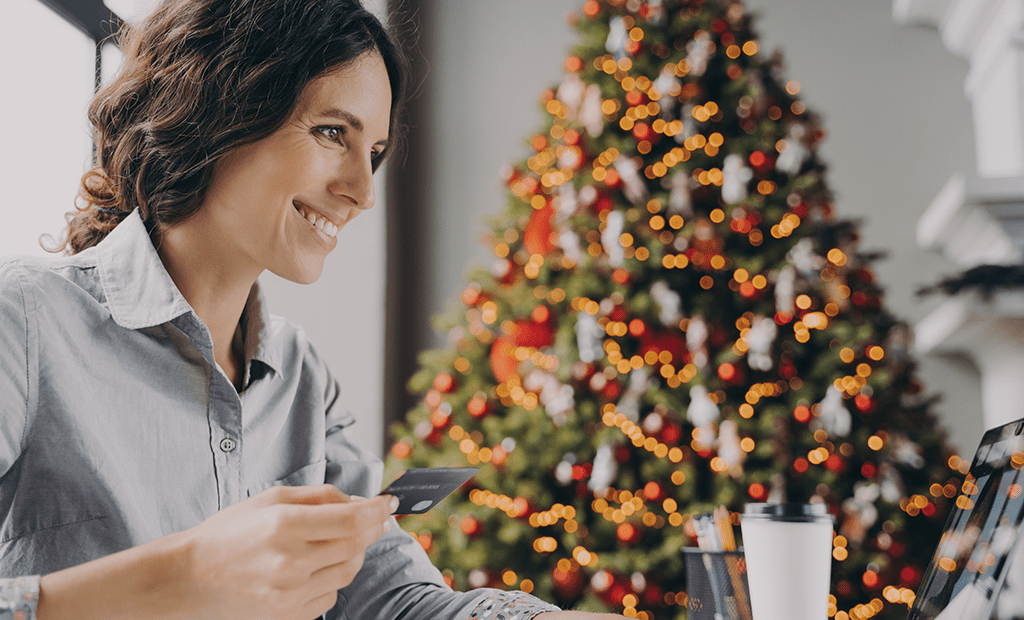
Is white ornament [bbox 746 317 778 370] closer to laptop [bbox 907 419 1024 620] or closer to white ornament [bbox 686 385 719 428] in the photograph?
white ornament [bbox 686 385 719 428]

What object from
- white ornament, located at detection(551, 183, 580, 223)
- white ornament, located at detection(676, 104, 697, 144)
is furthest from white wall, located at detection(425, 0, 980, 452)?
white ornament, located at detection(676, 104, 697, 144)

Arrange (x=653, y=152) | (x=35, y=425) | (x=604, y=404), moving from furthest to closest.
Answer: (x=653, y=152) < (x=604, y=404) < (x=35, y=425)

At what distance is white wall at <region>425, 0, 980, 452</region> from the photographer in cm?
279

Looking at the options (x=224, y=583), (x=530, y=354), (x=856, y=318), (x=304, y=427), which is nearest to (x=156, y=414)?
(x=304, y=427)

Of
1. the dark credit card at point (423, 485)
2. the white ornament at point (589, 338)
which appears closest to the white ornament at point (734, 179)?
the white ornament at point (589, 338)

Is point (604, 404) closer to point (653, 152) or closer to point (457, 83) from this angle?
point (653, 152)

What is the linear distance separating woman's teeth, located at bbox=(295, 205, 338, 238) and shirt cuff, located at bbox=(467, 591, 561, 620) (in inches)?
18.2

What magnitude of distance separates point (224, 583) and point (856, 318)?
223cm

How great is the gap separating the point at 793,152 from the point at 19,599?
240cm

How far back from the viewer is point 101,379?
2.34 feet

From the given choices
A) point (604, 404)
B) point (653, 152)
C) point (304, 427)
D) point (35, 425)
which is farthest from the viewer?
point (653, 152)

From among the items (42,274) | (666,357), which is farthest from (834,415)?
(42,274)

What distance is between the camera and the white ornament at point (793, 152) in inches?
92.7

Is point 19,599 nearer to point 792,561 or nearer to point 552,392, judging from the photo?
point 792,561
